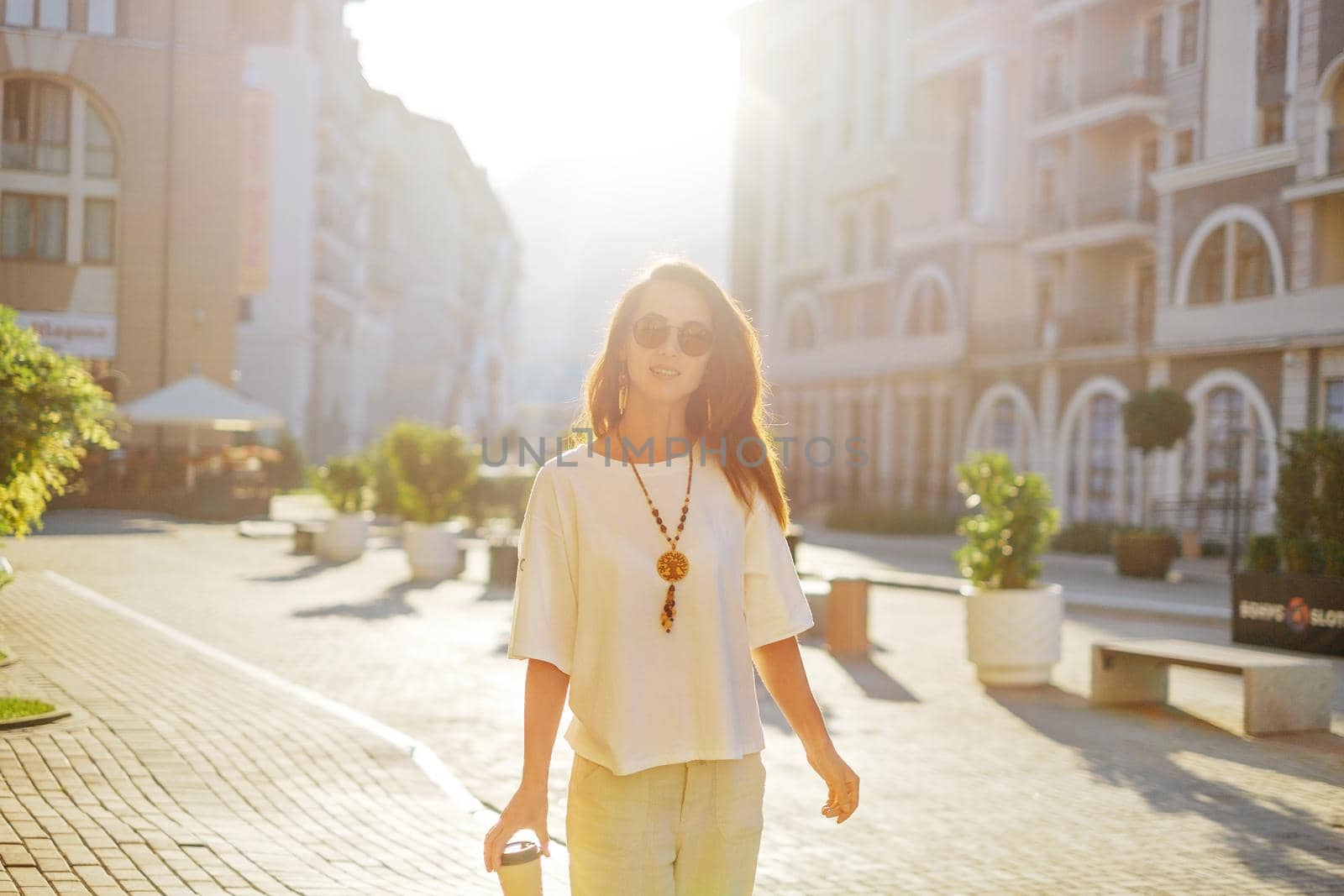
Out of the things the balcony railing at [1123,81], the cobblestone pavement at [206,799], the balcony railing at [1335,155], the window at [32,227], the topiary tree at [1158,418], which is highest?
the balcony railing at [1123,81]

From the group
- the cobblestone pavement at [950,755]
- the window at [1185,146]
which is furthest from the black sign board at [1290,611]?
the window at [1185,146]

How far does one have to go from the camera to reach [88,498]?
2372cm

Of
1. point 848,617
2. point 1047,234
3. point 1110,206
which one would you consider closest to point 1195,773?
point 848,617

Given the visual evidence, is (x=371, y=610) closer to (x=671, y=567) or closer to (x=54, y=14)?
(x=54, y=14)

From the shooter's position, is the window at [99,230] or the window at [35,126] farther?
the window at [99,230]

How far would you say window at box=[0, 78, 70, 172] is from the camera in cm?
959

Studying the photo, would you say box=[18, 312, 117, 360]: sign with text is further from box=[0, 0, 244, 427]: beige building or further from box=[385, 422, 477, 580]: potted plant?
box=[385, 422, 477, 580]: potted plant

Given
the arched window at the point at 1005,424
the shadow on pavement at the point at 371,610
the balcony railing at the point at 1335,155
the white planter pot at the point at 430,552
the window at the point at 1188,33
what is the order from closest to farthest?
the shadow on pavement at the point at 371,610 < the balcony railing at the point at 1335,155 < the white planter pot at the point at 430,552 < the window at the point at 1188,33 < the arched window at the point at 1005,424

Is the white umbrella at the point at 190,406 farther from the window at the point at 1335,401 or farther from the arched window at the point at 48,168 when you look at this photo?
the window at the point at 1335,401

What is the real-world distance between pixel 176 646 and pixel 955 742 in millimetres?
5626

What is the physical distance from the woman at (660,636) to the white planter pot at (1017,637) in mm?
8453

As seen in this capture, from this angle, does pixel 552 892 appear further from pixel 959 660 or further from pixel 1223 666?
pixel 959 660

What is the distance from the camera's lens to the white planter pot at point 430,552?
19.7 m

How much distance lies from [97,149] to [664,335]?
9.56 m
